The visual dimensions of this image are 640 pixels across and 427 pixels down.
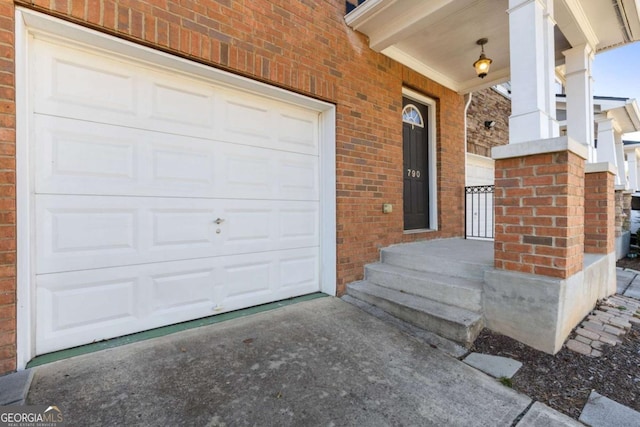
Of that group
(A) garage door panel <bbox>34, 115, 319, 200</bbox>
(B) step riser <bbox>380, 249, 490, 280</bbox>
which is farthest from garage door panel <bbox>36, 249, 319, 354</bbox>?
(B) step riser <bbox>380, 249, 490, 280</bbox>

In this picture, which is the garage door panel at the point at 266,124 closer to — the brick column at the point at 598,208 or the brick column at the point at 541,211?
the brick column at the point at 541,211

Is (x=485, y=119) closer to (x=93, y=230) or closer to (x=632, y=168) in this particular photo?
(x=93, y=230)

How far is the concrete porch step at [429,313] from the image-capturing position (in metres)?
2.30

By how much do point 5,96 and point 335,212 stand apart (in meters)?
2.66

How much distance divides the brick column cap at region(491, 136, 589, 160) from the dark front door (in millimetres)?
1974

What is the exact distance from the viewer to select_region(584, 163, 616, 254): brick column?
316 centimetres

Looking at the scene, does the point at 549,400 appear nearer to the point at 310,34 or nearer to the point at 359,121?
the point at 359,121

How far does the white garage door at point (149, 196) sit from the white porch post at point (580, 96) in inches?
134

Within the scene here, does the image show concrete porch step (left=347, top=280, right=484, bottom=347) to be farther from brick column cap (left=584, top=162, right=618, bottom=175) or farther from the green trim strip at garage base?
brick column cap (left=584, top=162, right=618, bottom=175)

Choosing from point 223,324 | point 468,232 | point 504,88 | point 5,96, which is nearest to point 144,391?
point 223,324

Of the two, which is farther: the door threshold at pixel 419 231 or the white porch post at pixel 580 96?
the door threshold at pixel 419 231

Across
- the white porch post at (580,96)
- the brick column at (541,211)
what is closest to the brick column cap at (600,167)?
the white porch post at (580,96)

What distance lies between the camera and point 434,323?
2457 mm

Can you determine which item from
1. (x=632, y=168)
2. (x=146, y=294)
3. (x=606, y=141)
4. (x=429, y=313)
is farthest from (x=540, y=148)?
(x=632, y=168)
